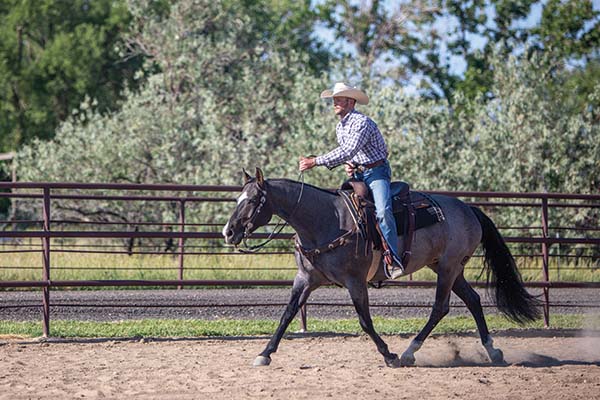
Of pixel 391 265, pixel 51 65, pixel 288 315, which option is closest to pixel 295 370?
pixel 288 315

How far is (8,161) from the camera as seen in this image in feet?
123

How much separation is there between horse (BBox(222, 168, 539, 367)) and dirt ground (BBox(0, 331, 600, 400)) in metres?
0.39

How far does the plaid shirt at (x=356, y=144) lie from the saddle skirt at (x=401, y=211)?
10.9 inches

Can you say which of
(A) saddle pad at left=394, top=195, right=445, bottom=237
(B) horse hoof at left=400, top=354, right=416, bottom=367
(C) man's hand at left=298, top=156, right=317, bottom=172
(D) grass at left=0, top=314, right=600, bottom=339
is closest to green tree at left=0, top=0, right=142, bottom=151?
(D) grass at left=0, top=314, right=600, bottom=339

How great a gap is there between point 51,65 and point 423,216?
32804 mm

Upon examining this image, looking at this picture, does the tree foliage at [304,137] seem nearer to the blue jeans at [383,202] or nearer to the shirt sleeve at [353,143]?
the blue jeans at [383,202]

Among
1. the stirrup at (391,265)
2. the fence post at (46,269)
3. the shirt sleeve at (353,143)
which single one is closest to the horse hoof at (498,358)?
the stirrup at (391,265)

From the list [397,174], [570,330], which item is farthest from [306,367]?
[397,174]

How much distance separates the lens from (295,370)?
8.12m

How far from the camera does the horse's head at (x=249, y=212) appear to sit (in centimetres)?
811

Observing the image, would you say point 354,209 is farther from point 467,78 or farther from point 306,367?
point 467,78

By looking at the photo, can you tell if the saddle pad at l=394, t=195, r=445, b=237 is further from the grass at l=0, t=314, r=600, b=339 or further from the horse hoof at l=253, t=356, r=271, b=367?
the grass at l=0, t=314, r=600, b=339

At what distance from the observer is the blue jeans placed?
8492mm

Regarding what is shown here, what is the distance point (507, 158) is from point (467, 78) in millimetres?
12819
